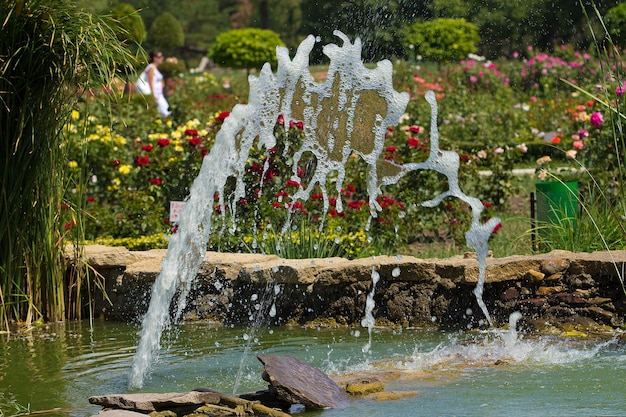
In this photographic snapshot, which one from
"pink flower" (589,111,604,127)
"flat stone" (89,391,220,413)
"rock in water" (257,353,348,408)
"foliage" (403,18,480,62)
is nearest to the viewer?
"flat stone" (89,391,220,413)

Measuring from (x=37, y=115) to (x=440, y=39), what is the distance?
17885 millimetres

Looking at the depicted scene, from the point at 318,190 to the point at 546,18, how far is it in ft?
Result: 76.0

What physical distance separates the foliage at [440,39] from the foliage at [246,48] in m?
6.53

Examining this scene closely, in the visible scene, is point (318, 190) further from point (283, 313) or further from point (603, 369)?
point (603, 369)

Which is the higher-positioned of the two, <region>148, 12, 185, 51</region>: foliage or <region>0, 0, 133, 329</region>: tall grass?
<region>148, 12, 185, 51</region>: foliage

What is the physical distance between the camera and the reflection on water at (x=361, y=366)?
158 inches

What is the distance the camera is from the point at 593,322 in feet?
18.7

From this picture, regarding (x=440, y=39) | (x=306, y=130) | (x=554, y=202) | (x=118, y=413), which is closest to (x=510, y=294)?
(x=554, y=202)

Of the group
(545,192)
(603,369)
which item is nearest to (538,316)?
(603,369)

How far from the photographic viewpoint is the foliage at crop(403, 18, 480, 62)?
862 inches

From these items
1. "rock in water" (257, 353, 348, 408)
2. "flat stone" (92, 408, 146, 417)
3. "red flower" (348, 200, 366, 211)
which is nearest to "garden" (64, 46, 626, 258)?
"red flower" (348, 200, 366, 211)

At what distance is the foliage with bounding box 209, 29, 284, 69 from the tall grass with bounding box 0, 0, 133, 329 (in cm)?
2350

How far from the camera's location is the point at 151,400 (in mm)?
3770

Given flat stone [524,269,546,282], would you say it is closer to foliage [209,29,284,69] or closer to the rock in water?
the rock in water
